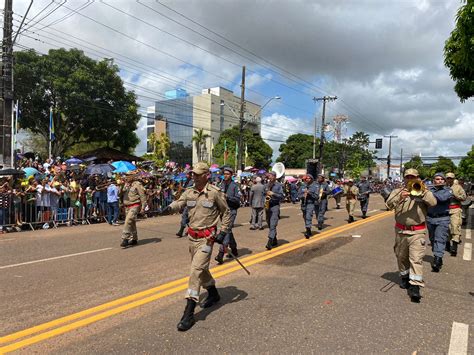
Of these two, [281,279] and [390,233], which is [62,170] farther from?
[390,233]

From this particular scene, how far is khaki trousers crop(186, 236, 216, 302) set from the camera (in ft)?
13.6

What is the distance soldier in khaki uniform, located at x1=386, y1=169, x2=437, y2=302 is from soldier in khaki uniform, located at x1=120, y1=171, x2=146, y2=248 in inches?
227

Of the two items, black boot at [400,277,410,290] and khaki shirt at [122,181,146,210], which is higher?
khaki shirt at [122,181,146,210]

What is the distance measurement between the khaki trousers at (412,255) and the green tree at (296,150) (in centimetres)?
7907

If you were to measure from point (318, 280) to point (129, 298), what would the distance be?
2.91 metres

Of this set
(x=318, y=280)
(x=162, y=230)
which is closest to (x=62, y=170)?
(x=162, y=230)

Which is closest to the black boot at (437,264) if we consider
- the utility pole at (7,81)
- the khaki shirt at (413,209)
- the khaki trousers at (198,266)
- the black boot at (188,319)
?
the khaki shirt at (413,209)

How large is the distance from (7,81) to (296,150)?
76014 millimetres

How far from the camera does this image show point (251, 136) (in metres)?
73.9

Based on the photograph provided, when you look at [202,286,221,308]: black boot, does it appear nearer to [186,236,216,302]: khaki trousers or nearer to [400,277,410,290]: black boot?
[186,236,216,302]: khaki trousers

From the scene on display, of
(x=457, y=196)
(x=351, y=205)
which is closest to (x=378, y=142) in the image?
(x=351, y=205)

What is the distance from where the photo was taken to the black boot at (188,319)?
3.90 metres

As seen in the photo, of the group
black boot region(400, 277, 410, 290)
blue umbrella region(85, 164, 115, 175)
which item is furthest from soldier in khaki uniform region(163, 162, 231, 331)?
blue umbrella region(85, 164, 115, 175)

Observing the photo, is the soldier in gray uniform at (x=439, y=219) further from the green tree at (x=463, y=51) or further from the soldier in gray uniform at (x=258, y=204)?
the soldier in gray uniform at (x=258, y=204)
